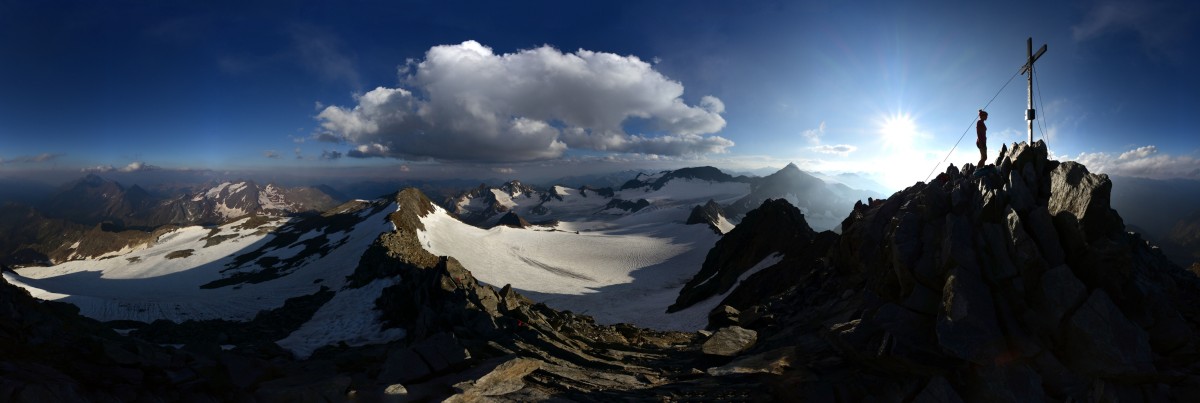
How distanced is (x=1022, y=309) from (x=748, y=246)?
5274cm

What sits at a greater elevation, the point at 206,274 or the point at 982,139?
the point at 982,139

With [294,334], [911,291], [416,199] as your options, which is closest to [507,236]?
[416,199]

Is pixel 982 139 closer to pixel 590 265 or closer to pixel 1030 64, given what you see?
pixel 1030 64

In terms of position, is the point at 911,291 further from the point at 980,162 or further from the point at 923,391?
the point at 980,162

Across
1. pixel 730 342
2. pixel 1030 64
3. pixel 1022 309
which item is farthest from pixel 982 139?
pixel 730 342

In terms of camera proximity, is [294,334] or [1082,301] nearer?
[1082,301]

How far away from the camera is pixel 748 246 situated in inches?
2478

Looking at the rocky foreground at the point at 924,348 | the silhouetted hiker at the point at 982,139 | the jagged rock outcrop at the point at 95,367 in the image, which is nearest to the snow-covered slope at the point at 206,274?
the jagged rock outcrop at the point at 95,367

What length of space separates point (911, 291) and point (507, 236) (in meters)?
109

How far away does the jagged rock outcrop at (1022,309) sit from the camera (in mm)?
10281

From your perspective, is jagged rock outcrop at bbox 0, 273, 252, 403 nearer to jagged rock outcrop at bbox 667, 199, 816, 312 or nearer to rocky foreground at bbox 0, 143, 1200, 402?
rocky foreground at bbox 0, 143, 1200, 402

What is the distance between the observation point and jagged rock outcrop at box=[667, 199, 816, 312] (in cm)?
5092

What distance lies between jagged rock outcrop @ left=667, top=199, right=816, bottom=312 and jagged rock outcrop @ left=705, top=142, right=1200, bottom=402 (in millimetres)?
35103

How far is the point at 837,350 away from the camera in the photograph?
13.5 m
